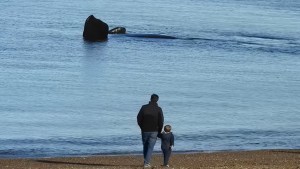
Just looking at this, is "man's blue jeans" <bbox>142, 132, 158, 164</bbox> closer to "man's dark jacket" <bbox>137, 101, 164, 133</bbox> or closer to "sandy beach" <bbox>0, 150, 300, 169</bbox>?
"man's dark jacket" <bbox>137, 101, 164, 133</bbox>

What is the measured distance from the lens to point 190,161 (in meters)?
36.5

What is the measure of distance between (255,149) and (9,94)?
23.0 metres

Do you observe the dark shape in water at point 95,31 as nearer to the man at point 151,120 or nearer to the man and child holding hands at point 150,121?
the man and child holding hands at point 150,121

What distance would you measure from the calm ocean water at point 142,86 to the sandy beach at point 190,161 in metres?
3.03

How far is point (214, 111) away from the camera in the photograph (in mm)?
56406

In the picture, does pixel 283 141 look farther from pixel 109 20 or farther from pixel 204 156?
pixel 109 20

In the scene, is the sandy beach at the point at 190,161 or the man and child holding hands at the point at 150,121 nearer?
the man and child holding hands at the point at 150,121

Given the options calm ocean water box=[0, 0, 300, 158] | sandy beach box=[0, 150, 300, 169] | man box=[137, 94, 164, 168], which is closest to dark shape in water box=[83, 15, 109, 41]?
calm ocean water box=[0, 0, 300, 158]

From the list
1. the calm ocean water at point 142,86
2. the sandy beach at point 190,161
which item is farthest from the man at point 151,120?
the calm ocean water at point 142,86

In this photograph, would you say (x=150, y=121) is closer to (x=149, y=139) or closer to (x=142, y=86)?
(x=149, y=139)

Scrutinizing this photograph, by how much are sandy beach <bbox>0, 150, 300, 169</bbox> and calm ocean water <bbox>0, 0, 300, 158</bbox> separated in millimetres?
3026

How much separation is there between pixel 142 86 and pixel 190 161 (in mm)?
32475

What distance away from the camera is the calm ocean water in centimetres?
4616

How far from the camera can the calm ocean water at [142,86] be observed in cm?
4616
